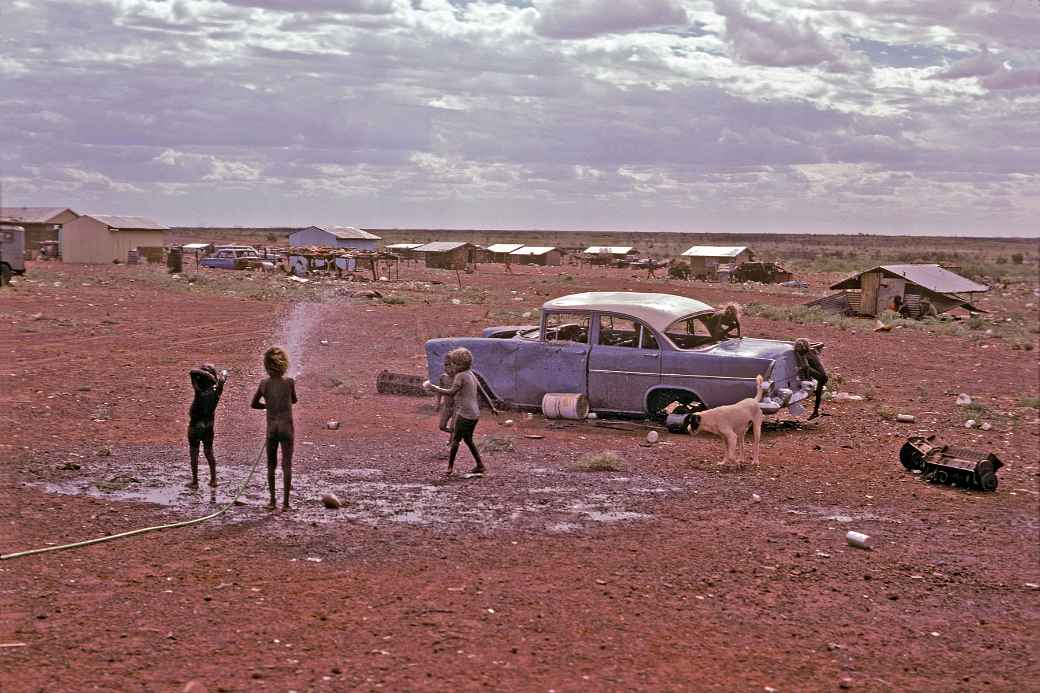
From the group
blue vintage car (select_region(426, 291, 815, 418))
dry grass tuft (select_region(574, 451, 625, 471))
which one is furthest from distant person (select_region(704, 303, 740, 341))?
dry grass tuft (select_region(574, 451, 625, 471))

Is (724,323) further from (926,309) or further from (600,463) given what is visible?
(926,309)

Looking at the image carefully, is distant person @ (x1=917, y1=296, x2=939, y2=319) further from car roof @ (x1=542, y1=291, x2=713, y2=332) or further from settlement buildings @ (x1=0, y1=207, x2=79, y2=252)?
settlement buildings @ (x1=0, y1=207, x2=79, y2=252)

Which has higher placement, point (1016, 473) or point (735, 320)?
point (735, 320)

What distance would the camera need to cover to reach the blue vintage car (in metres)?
11.7

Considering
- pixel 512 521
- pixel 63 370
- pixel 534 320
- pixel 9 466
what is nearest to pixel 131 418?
pixel 9 466

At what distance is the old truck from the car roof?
24141 mm

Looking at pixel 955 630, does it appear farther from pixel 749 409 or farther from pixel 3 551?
pixel 3 551

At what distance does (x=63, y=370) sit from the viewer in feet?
52.5

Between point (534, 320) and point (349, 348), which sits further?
point (534, 320)

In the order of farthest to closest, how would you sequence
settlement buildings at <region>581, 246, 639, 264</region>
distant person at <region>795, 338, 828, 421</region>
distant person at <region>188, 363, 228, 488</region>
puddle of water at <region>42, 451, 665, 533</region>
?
settlement buildings at <region>581, 246, 639, 264</region> → distant person at <region>795, 338, 828, 421</region> → distant person at <region>188, 363, 228, 488</region> → puddle of water at <region>42, 451, 665, 533</region>

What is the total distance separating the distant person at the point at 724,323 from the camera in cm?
1271

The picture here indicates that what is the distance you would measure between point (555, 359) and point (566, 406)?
592 millimetres

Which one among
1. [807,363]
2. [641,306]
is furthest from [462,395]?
[807,363]

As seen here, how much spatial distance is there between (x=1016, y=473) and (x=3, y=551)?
9.30 m
